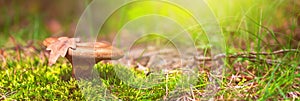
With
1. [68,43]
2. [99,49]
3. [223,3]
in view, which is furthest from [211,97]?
[223,3]

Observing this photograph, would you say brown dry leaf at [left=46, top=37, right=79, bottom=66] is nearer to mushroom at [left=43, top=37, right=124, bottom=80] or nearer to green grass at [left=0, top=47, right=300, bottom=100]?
mushroom at [left=43, top=37, right=124, bottom=80]

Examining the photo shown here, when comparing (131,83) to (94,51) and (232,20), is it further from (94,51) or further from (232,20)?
(232,20)

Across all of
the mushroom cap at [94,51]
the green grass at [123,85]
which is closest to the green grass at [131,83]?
the green grass at [123,85]

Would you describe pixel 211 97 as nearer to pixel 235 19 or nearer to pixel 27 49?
pixel 235 19

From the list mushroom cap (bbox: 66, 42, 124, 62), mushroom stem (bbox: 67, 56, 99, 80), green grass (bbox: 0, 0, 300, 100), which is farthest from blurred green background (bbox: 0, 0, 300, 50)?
mushroom stem (bbox: 67, 56, 99, 80)

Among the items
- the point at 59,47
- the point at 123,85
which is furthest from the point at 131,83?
the point at 59,47

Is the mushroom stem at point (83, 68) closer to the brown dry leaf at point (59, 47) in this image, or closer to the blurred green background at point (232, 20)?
the brown dry leaf at point (59, 47)
